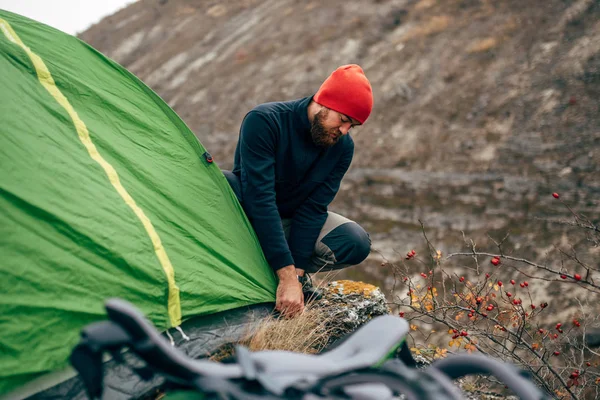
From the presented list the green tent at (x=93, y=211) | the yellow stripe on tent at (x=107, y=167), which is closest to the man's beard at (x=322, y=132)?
the green tent at (x=93, y=211)

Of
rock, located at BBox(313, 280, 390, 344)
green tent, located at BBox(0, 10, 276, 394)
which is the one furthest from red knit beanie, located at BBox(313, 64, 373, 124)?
rock, located at BBox(313, 280, 390, 344)

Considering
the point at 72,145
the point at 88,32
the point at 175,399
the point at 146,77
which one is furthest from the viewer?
the point at 88,32

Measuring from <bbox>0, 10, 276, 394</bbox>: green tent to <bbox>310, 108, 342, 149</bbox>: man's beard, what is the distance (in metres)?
0.70

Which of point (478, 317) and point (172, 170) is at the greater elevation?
point (172, 170)

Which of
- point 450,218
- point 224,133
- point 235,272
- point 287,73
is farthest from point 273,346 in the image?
point 287,73

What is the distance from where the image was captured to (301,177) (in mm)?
3369

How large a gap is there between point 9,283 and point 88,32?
33974 millimetres

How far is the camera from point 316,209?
3.44 m

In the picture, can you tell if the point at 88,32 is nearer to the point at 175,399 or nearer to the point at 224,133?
the point at 224,133

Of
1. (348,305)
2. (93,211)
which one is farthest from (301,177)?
(93,211)

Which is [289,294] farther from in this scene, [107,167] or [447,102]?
[447,102]

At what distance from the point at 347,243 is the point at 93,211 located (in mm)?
1718

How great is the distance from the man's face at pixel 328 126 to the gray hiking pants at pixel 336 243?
613 mm

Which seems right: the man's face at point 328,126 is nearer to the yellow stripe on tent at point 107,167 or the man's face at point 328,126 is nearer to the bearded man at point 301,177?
the bearded man at point 301,177
